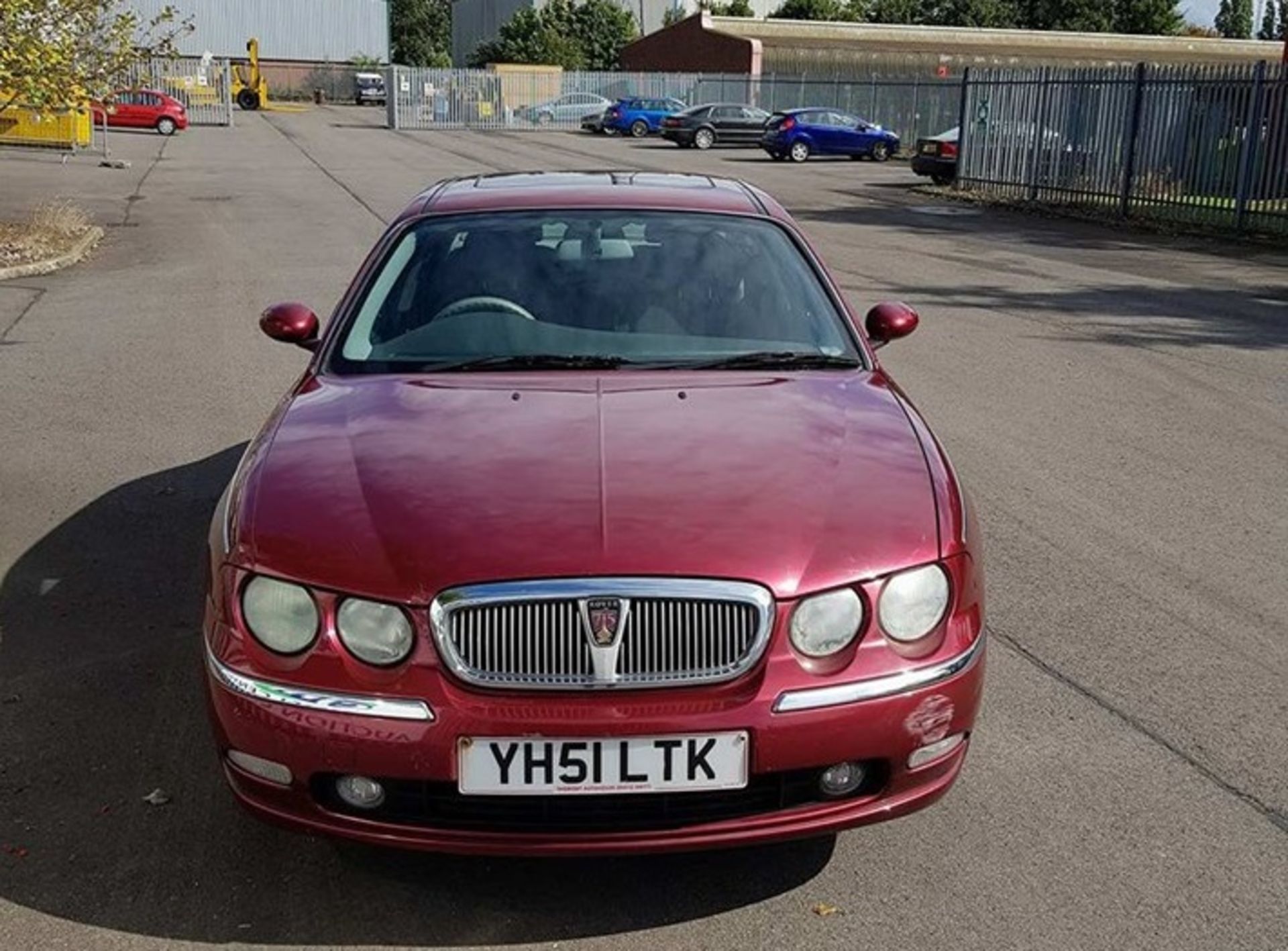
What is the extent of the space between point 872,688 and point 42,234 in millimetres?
15660

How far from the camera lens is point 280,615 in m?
3.07

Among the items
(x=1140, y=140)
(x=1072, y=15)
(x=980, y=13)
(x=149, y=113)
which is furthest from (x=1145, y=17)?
(x=1140, y=140)

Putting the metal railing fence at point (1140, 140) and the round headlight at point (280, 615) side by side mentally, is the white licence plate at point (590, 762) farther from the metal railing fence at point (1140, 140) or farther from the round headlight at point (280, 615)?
the metal railing fence at point (1140, 140)

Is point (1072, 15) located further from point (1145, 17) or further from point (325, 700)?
point (325, 700)

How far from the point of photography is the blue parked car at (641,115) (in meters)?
50.2

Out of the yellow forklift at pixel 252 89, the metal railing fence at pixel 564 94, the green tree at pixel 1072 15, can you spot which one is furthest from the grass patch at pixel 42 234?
the green tree at pixel 1072 15

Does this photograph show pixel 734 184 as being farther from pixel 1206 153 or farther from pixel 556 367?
pixel 1206 153

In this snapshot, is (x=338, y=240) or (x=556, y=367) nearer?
(x=556, y=367)

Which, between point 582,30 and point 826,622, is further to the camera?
point 582,30

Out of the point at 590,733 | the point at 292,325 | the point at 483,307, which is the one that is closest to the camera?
the point at 590,733

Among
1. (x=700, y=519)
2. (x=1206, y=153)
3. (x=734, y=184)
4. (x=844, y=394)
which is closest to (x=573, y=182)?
(x=734, y=184)

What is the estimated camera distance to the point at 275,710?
3.01m

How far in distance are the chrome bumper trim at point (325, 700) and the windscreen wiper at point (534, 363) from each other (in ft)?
4.60

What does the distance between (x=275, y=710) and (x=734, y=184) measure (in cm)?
329
